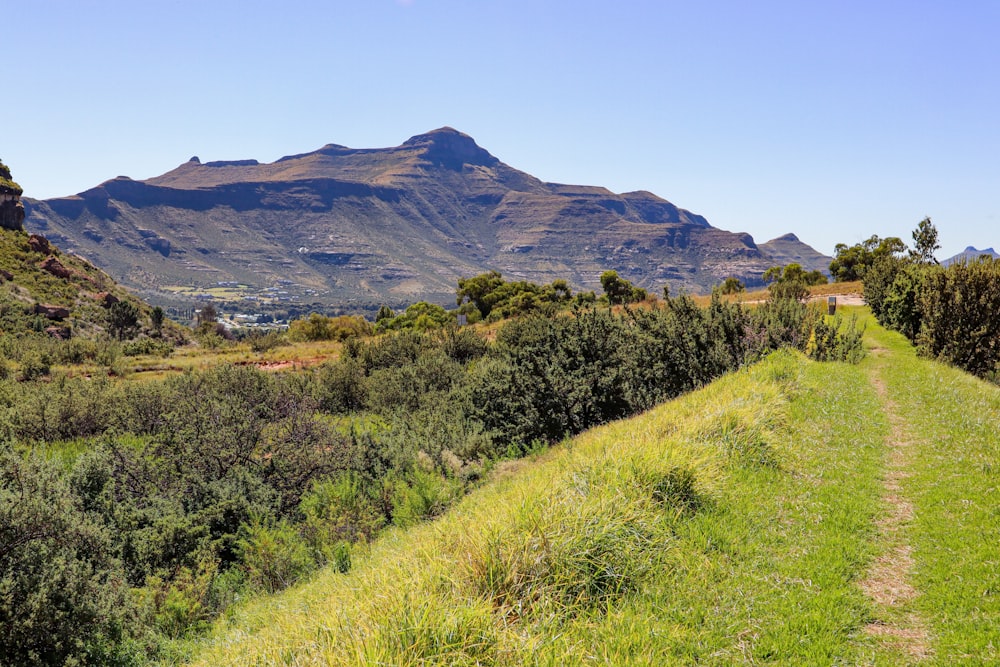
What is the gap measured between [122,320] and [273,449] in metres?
47.1

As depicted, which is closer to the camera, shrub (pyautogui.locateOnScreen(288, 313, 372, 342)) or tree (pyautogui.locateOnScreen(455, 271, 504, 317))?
shrub (pyautogui.locateOnScreen(288, 313, 372, 342))

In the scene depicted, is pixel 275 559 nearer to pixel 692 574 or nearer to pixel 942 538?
pixel 692 574

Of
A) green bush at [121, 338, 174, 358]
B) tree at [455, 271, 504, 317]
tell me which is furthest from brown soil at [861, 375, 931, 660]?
tree at [455, 271, 504, 317]

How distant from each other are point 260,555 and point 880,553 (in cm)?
880

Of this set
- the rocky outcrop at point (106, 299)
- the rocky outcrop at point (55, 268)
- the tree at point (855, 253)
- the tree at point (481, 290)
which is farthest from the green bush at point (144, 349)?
the tree at point (855, 253)

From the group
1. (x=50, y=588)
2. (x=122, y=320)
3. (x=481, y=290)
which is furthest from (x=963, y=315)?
(x=122, y=320)

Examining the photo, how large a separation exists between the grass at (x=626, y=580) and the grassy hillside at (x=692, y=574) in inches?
0.7

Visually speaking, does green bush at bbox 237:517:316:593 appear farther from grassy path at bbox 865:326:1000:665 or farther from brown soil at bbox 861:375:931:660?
grassy path at bbox 865:326:1000:665

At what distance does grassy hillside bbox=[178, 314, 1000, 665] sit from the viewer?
369 cm

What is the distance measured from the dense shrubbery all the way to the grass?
1.84 meters

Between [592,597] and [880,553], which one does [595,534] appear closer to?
[592,597]

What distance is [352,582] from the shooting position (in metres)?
5.52

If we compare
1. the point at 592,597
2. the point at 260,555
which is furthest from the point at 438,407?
the point at 592,597

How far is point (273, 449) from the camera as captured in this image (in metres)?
13.4
